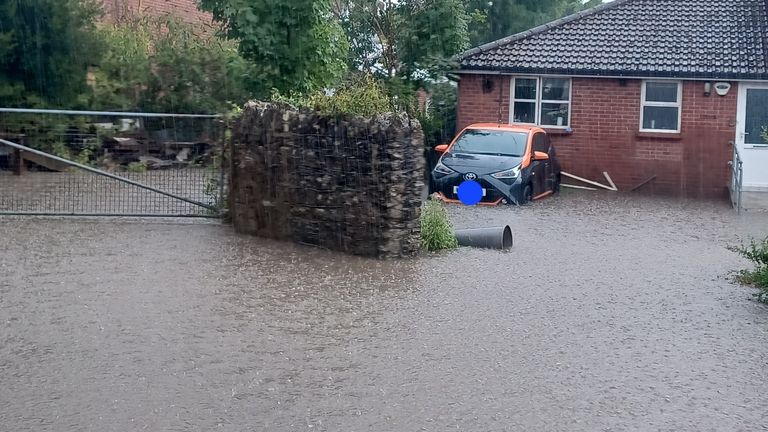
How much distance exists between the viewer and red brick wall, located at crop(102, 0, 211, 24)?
26.5m

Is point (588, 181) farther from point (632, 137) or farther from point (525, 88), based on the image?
point (525, 88)

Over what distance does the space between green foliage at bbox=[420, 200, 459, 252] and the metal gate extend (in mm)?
2736

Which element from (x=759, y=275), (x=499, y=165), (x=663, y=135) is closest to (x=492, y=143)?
(x=499, y=165)

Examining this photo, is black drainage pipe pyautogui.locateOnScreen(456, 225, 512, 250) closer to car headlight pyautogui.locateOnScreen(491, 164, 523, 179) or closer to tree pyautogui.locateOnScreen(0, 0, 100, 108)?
car headlight pyautogui.locateOnScreen(491, 164, 523, 179)

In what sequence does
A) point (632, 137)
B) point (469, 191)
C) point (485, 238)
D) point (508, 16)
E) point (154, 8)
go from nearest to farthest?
point (485, 238) < point (469, 191) < point (632, 137) < point (154, 8) < point (508, 16)

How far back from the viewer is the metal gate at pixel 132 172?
13.0m

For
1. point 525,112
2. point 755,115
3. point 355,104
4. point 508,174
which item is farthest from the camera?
point 525,112

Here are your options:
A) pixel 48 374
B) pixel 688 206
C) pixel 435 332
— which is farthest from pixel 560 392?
pixel 688 206

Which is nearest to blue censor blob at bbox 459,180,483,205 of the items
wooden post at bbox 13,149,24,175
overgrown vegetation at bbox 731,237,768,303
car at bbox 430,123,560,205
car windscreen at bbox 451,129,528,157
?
car at bbox 430,123,560,205

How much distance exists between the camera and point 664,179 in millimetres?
22547

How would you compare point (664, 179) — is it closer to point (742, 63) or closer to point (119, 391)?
point (742, 63)

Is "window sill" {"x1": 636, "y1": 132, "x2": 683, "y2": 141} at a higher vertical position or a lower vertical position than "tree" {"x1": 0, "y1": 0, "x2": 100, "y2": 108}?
lower

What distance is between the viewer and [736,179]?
20688 mm

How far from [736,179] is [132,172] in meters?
12.9
